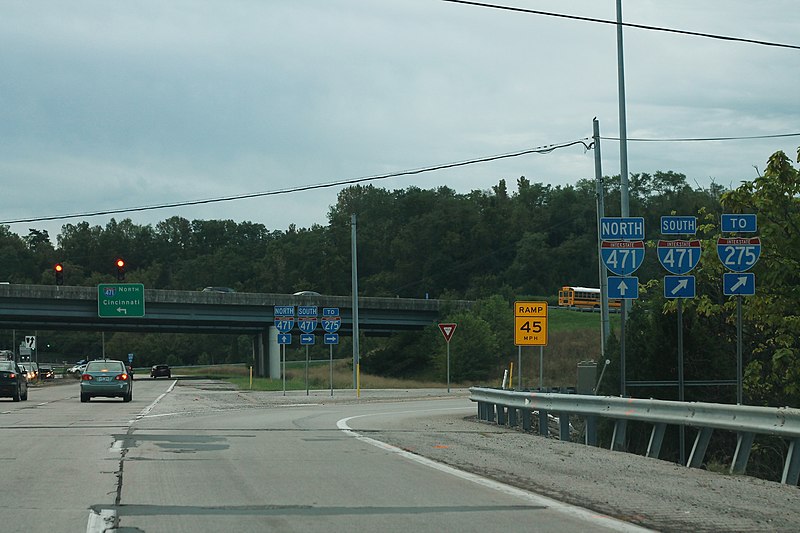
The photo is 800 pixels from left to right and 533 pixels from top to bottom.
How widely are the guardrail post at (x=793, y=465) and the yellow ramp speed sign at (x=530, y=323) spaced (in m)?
17.2

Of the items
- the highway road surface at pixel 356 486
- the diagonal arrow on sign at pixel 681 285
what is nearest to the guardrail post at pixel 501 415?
the highway road surface at pixel 356 486

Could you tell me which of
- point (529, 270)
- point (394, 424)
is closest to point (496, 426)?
point (394, 424)

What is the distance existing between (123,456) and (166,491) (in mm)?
4204

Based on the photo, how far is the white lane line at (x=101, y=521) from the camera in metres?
9.13

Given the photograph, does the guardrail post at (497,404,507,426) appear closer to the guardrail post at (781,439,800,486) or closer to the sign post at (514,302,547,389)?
the sign post at (514,302,547,389)

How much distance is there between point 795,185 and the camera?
23.0 meters

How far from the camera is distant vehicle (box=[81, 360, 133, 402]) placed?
36750 millimetres

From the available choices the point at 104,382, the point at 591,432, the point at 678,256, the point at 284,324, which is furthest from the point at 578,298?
the point at 591,432

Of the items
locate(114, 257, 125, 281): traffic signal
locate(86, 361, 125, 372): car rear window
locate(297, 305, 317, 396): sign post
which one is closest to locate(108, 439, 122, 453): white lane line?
locate(86, 361, 125, 372): car rear window

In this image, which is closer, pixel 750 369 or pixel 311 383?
pixel 750 369

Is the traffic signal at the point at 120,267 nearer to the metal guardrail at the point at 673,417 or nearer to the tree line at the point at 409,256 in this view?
the metal guardrail at the point at 673,417

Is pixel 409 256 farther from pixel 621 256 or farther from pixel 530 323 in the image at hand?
pixel 621 256

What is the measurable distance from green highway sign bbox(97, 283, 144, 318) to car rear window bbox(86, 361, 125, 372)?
39422 millimetres

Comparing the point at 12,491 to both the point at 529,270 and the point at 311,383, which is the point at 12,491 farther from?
the point at 529,270
